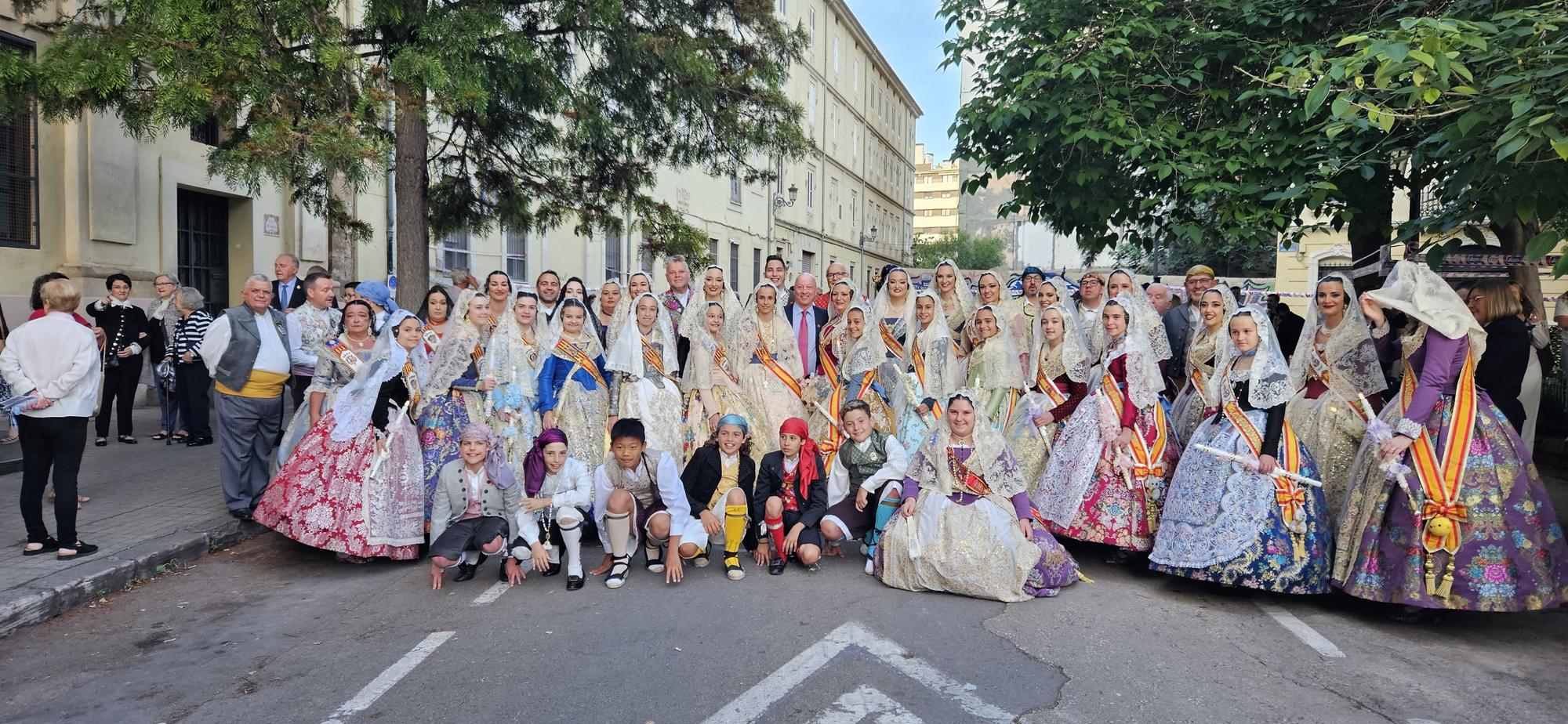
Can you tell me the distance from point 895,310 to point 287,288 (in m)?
5.37

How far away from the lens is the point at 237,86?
645 cm

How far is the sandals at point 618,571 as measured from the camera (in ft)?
16.8

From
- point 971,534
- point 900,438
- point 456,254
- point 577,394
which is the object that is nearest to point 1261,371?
point 971,534

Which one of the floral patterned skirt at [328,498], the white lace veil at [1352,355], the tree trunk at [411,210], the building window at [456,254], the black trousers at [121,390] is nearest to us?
the white lace veil at [1352,355]

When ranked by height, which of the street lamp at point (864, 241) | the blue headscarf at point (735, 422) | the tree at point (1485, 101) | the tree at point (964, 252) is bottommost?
the blue headscarf at point (735, 422)

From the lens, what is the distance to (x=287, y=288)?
28.1 feet

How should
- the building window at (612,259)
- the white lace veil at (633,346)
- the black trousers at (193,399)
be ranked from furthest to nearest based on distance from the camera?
the building window at (612,259), the black trousers at (193,399), the white lace veil at (633,346)

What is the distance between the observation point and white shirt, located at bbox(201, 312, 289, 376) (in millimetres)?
6039

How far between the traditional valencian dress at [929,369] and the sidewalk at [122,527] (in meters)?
4.40

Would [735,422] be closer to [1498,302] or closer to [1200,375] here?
[1200,375]

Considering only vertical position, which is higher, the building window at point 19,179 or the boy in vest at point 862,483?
the building window at point 19,179

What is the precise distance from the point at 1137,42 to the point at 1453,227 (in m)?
3.65

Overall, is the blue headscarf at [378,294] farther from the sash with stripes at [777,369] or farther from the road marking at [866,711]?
the road marking at [866,711]

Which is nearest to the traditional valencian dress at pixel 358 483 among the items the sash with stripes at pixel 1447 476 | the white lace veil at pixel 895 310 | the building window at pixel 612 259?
the white lace veil at pixel 895 310
